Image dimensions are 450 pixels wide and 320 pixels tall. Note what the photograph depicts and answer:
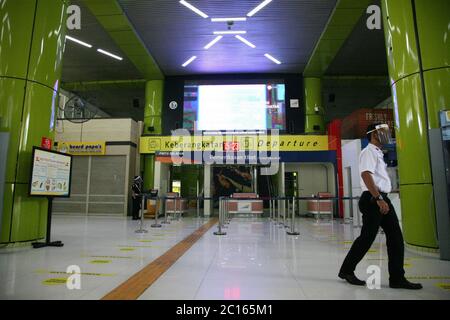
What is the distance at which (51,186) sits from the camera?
178 inches

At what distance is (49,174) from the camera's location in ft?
14.8

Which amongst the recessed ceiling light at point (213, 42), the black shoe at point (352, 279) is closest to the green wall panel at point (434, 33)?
the black shoe at point (352, 279)

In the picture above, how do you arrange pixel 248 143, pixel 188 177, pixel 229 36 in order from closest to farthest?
pixel 229 36 → pixel 248 143 → pixel 188 177

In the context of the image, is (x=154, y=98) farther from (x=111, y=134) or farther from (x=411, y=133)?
(x=411, y=133)

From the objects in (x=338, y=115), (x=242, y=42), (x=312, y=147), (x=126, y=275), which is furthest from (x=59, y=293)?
(x=338, y=115)

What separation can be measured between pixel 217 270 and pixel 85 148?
997 cm

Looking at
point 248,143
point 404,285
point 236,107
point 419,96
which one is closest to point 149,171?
point 248,143

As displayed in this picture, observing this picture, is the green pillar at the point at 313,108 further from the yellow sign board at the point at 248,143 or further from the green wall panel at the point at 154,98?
the green wall panel at the point at 154,98

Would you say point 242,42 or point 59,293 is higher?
point 242,42

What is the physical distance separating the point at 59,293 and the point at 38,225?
2.70 m

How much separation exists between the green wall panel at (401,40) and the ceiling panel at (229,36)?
3.89 meters

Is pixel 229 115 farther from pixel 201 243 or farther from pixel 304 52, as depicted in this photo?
pixel 201 243

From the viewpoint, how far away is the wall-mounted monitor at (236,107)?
12078 millimetres

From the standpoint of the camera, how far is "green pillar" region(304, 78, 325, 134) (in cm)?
1200
